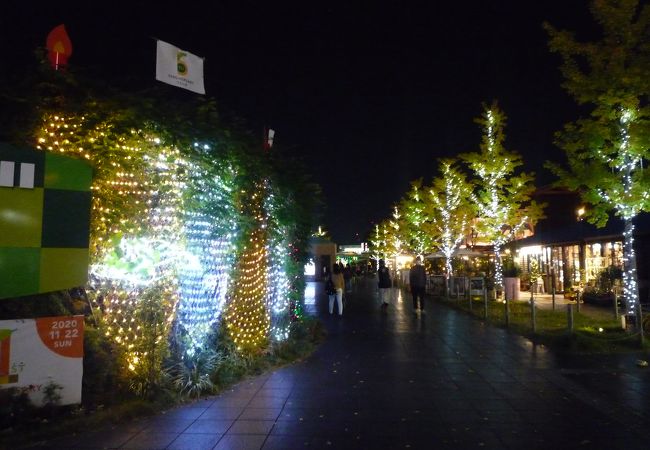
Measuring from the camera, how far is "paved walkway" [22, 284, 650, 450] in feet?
20.1

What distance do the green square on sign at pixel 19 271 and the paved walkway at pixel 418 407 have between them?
70.3 inches

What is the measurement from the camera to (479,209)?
25.3 meters

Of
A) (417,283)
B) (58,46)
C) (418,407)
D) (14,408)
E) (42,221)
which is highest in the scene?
(58,46)

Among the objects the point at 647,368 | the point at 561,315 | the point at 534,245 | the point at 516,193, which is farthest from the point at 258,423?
the point at 534,245

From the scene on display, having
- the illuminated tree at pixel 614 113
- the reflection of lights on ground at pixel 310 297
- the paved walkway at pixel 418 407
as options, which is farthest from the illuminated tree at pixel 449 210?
the paved walkway at pixel 418 407

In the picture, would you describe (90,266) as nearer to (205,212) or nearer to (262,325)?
(205,212)

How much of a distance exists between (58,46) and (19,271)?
298 cm

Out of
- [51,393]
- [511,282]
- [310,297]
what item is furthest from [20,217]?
[310,297]

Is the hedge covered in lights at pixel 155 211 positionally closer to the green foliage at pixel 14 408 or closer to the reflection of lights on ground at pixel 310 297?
the green foliage at pixel 14 408

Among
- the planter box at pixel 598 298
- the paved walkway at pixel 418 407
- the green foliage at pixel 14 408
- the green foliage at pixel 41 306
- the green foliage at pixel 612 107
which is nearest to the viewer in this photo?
the paved walkway at pixel 418 407

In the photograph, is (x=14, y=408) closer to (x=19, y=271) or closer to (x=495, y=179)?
(x=19, y=271)

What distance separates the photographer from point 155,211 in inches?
305

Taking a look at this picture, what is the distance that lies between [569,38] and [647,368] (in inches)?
294

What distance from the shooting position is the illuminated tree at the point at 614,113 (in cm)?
1288
